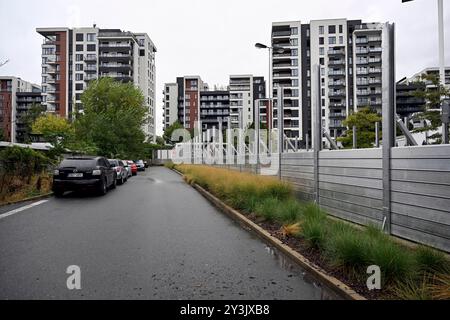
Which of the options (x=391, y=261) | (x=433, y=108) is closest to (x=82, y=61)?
(x=433, y=108)

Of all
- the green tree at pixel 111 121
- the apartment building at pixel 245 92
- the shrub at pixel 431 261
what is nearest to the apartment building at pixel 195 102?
the apartment building at pixel 245 92

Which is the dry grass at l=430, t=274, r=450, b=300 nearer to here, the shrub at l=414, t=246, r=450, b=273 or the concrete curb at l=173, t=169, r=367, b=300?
the shrub at l=414, t=246, r=450, b=273

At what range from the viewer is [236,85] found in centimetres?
11344

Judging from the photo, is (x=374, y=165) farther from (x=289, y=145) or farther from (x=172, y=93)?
(x=172, y=93)

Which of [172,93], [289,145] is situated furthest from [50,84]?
[289,145]

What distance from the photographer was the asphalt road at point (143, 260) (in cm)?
384

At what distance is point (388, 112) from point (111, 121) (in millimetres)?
34098

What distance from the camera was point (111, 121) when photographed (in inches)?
1436

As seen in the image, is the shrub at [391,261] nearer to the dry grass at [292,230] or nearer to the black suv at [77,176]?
the dry grass at [292,230]

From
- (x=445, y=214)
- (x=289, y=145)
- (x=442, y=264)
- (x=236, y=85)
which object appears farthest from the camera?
(x=236, y=85)

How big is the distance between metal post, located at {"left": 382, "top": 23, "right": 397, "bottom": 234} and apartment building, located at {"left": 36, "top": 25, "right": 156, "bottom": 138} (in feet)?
255

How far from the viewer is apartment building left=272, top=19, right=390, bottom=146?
76.1m

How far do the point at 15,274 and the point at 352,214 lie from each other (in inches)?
248

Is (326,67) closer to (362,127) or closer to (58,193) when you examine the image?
(362,127)
